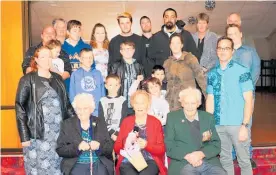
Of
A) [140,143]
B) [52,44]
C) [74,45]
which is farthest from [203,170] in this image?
[74,45]

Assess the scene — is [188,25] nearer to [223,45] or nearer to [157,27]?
[157,27]

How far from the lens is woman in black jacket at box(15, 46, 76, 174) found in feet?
9.82

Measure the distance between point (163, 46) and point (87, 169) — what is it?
5.68 ft

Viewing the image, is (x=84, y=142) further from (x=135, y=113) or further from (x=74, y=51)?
(x=74, y=51)

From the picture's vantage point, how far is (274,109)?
9.72m

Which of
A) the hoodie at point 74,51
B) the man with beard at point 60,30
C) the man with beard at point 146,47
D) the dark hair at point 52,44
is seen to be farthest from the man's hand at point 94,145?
the man with beard at point 60,30

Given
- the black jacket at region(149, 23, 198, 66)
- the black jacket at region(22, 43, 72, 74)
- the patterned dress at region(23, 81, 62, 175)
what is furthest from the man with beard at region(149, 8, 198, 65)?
the patterned dress at region(23, 81, 62, 175)

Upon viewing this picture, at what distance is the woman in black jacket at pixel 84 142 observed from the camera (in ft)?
9.77

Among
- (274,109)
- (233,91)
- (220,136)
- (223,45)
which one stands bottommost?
(274,109)

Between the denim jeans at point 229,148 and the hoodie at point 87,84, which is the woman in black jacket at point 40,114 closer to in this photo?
the hoodie at point 87,84

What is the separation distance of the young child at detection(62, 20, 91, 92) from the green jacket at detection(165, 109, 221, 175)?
1371 mm

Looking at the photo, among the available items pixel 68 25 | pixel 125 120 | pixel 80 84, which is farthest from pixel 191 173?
pixel 68 25

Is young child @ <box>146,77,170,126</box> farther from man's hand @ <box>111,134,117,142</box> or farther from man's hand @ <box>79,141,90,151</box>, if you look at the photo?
man's hand @ <box>79,141,90,151</box>

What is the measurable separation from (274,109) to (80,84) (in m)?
7.32
